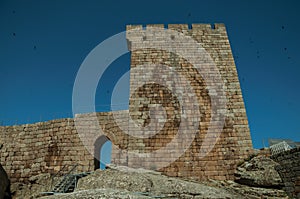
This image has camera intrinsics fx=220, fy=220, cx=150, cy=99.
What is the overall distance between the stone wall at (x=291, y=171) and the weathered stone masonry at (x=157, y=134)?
1555 millimetres

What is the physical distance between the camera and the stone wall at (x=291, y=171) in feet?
25.4

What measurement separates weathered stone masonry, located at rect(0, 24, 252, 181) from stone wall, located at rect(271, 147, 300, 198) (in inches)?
61.2

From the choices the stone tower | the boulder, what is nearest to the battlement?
the stone tower

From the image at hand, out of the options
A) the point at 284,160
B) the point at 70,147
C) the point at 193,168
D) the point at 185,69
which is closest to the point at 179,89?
the point at 185,69

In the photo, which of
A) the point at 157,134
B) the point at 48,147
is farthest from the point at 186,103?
the point at 48,147

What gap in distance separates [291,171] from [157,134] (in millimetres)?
5244

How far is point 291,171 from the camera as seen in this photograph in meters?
7.91

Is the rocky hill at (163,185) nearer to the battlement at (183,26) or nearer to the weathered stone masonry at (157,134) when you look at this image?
the weathered stone masonry at (157,134)

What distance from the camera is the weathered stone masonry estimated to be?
371 inches

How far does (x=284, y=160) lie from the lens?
27.1ft

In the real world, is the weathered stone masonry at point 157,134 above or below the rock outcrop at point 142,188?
above

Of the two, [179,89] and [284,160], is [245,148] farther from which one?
[179,89]

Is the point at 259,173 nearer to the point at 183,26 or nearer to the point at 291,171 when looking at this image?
the point at 291,171

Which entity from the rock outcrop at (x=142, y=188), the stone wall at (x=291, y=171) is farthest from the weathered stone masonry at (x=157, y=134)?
the rock outcrop at (x=142, y=188)
